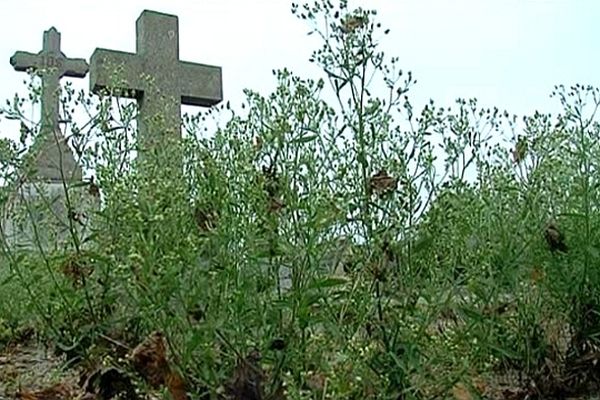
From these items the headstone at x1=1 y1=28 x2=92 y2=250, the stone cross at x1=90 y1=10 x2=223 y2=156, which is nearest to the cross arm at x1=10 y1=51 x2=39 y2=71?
the stone cross at x1=90 y1=10 x2=223 y2=156

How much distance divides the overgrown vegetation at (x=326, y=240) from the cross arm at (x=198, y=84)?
2.02 m

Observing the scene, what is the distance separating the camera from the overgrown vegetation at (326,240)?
122cm

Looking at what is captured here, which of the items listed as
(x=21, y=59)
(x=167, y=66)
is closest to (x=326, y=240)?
(x=167, y=66)

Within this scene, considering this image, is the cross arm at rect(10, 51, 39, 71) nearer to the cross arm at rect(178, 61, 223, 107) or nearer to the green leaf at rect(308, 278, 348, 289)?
the cross arm at rect(178, 61, 223, 107)

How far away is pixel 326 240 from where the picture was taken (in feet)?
4.20

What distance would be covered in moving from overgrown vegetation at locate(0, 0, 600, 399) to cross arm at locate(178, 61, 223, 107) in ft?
6.64

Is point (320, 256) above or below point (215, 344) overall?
above

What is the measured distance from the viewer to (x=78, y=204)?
6.28 ft

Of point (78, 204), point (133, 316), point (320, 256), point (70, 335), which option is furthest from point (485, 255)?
point (78, 204)

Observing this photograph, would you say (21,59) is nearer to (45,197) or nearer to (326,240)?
(45,197)

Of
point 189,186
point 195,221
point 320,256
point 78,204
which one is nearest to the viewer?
point 320,256

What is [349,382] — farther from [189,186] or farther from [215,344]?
[189,186]

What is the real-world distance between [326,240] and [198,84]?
2.65m

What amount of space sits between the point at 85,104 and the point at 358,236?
718 millimetres
